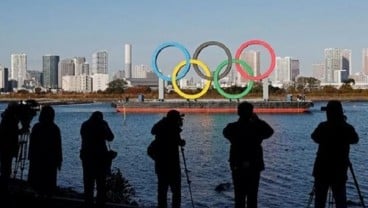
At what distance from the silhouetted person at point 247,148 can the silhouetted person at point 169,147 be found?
3.20 ft

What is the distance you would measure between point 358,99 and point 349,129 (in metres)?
164

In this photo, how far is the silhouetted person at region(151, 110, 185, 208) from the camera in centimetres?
1063

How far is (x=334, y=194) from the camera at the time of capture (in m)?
10.2

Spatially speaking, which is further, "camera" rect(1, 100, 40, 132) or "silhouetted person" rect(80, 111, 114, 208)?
"camera" rect(1, 100, 40, 132)

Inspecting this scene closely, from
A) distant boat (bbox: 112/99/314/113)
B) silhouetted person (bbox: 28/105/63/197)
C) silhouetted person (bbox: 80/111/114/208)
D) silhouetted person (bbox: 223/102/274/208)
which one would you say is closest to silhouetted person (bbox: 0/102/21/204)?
silhouetted person (bbox: 28/105/63/197)

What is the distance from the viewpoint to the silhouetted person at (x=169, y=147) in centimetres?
1063

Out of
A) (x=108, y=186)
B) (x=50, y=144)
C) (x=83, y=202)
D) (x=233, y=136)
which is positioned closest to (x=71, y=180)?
(x=108, y=186)

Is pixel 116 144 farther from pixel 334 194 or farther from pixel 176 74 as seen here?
pixel 176 74

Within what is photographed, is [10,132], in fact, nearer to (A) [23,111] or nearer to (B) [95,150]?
(A) [23,111]

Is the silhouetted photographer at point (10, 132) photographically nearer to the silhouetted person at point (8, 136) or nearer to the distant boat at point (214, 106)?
the silhouetted person at point (8, 136)

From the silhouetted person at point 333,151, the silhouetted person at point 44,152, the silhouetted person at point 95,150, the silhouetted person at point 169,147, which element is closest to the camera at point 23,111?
the silhouetted person at point 44,152

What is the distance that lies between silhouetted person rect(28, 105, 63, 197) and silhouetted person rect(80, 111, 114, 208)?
411 mm

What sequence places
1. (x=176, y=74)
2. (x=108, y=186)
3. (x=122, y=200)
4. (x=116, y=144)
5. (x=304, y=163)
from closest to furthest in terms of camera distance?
1. (x=122, y=200)
2. (x=108, y=186)
3. (x=304, y=163)
4. (x=116, y=144)
5. (x=176, y=74)

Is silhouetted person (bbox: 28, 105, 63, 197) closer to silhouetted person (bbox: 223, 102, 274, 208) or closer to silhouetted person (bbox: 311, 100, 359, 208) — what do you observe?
silhouetted person (bbox: 223, 102, 274, 208)
